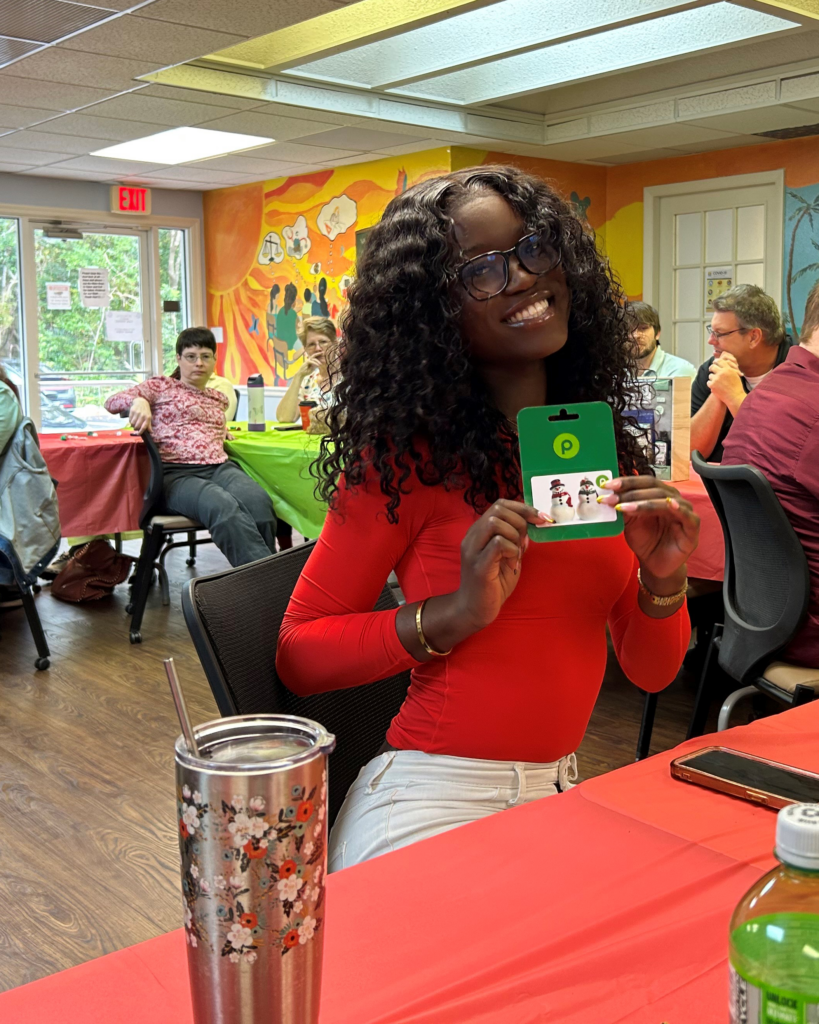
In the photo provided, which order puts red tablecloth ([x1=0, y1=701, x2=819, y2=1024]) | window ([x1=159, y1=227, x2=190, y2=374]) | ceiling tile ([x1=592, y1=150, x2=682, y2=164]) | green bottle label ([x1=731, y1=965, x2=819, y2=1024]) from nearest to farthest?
green bottle label ([x1=731, y1=965, x2=819, y2=1024]) → red tablecloth ([x1=0, y1=701, x2=819, y2=1024]) → ceiling tile ([x1=592, y1=150, x2=682, y2=164]) → window ([x1=159, y1=227, x2=190, y2=374])

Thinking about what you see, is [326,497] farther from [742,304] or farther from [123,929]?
[742,304]

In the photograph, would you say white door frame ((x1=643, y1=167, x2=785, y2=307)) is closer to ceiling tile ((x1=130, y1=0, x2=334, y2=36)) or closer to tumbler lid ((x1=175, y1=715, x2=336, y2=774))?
ceiling tile ((x1=130, y1=0, x2=334, y2=36))

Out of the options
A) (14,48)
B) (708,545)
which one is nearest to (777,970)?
(708,545)

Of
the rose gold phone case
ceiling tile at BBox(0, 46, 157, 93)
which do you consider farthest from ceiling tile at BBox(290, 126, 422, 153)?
the rose gold phone case

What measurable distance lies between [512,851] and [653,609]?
1.42 ft

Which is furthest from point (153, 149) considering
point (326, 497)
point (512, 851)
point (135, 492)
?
point (512, 851)

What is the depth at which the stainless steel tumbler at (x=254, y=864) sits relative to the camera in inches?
19.3

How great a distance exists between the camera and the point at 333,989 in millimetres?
676

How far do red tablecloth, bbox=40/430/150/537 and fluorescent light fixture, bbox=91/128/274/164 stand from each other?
2.67m

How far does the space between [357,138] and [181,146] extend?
4.30ft

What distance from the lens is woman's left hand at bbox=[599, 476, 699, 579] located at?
39.7 inches

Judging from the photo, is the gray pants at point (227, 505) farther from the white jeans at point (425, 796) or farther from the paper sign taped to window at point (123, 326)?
the paper sign taped to window at point (123, 326)

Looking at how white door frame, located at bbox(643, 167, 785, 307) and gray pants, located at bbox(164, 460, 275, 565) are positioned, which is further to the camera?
white door frame, located at bbox(643, 167, 785, 307)

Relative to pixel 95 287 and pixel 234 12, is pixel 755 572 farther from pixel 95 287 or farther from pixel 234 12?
pixel 95 287
